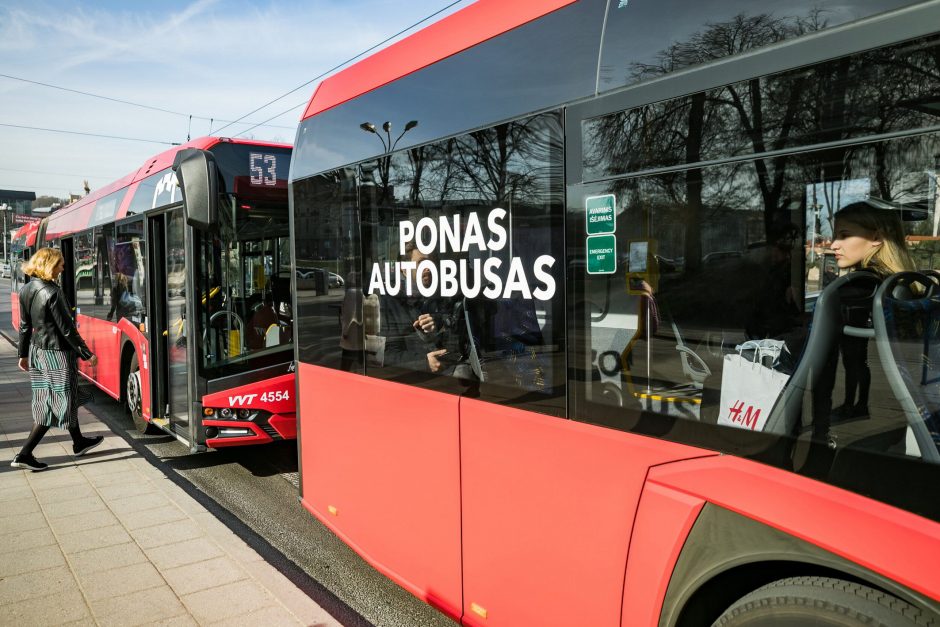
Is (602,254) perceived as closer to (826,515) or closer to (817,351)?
(817,351)

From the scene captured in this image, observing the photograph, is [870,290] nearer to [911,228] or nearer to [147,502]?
[911,228]

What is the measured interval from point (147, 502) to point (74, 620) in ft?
6.56

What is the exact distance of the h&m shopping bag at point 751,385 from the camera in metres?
2.01

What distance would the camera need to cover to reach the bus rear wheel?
26.2 feet

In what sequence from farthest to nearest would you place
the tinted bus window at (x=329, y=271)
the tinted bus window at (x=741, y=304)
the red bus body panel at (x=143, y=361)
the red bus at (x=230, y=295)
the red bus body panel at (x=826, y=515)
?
the red bus body panel at (x=143, y=361) < the red bus at (x=230, y=295) < the tinted bus window at (x=329, y=271) < the tinted bus window at (x=741, y=304) < the red bus body panel at (x=826, y=515)

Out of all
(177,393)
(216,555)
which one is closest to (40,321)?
(177,393)

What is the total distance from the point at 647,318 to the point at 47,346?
6.28m

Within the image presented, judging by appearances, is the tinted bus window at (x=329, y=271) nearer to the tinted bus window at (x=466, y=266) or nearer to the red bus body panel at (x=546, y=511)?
the tinted bus window at (x=466, y=266)

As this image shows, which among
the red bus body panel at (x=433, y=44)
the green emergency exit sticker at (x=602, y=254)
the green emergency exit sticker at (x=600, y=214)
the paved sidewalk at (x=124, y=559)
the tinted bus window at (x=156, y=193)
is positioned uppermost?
the red bus body panel at (x=433, y=44)

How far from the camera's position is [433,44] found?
3.45m

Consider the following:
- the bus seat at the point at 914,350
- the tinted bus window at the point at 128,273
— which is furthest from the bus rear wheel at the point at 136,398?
the bus seat at the point at 914,350

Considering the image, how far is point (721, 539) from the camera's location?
204 centimetres

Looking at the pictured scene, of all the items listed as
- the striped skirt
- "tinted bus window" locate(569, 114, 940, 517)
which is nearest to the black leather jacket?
the striped skirt

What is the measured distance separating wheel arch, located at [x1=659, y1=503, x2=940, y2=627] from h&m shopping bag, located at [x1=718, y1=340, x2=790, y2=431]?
0.92 ft
